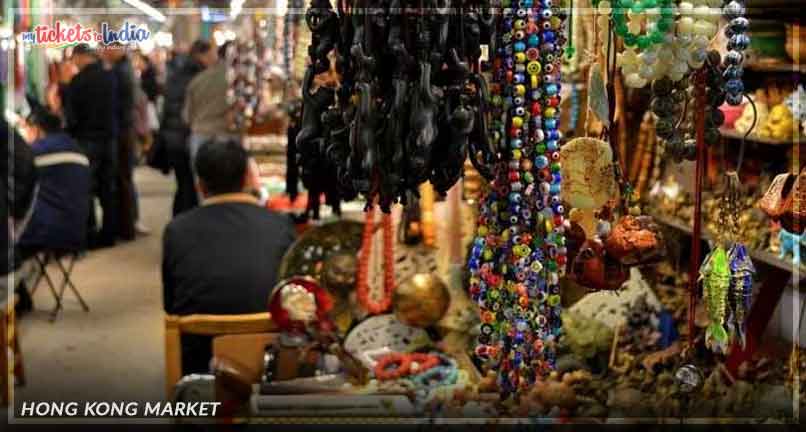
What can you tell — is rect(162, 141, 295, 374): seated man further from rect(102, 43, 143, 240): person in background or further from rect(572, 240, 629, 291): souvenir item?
rect(102, 43, 143, 240): person in background

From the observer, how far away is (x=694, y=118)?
171 centimetres

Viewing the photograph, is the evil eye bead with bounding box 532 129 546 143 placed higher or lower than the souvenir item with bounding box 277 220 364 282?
higher

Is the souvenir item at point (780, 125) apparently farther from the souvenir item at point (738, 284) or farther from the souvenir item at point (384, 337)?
the souvenir item at point (738, 284)

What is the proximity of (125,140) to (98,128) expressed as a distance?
0.35 metres

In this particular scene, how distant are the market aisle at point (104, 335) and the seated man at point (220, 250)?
1.96ft

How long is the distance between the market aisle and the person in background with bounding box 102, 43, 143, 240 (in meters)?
0.21

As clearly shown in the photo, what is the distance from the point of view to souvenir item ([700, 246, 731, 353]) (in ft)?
5.54

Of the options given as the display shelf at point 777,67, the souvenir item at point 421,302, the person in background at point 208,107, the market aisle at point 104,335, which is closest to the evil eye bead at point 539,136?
the souvenir item at point 421,302

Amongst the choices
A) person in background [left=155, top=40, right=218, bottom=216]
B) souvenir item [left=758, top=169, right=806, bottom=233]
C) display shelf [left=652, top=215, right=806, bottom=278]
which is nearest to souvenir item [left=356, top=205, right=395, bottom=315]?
display shelf [left=652, top=215, right=806, bottom=278]

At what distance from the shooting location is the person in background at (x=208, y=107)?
19.4ft

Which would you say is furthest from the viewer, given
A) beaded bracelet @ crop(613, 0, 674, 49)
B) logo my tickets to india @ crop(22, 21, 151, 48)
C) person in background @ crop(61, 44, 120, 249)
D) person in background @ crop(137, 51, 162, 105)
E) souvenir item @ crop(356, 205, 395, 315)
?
person in background @ crop(137, 51, 162, 105)

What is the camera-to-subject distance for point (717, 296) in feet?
5.56

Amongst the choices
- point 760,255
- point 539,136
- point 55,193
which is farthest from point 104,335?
point 539,136

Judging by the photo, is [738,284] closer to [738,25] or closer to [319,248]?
[738,25]
